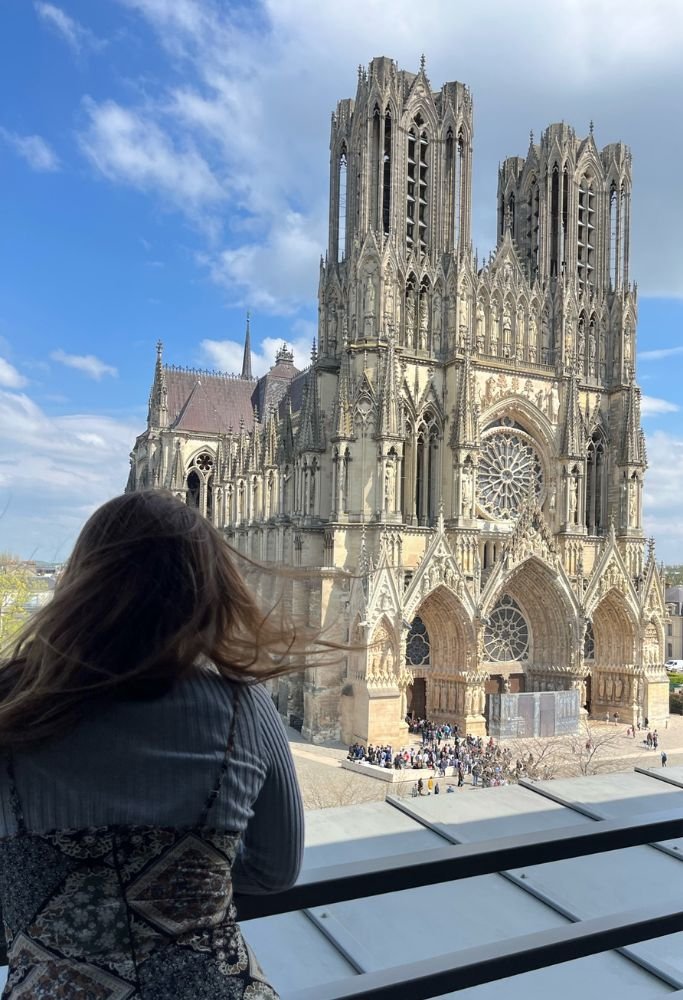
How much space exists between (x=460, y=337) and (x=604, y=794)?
2432 centimetres

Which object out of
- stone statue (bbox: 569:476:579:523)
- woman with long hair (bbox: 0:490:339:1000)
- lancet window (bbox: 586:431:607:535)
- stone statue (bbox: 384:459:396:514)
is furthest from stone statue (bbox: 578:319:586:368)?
woman with long hair (bbox: 0:490:339:1000)

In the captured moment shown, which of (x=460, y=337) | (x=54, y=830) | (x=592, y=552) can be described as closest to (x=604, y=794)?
(x=54, y=830)

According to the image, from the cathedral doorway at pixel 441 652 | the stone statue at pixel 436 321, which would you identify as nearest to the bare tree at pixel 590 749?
the cathedral doorway at pixel 441 652

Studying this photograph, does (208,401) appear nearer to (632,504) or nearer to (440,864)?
(632,504)

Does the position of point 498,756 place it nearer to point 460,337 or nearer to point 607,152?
point 460,337

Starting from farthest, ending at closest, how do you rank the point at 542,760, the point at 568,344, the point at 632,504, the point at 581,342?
the point at 581,342, the point at 632,504, the point at 568,344, the point at 542,760

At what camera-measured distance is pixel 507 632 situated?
27.8 metres

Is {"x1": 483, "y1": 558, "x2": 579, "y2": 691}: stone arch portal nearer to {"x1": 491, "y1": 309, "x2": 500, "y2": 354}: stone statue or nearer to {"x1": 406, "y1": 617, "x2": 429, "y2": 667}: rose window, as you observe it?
{"x1": 406, "y1": 617, "x2": 429, "y2": 667}: rose window

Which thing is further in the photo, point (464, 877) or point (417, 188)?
point (417, 188)

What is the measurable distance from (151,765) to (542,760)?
21.8 metres

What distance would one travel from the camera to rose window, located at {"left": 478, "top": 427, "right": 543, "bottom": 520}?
27938 mm

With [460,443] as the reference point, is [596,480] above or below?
below

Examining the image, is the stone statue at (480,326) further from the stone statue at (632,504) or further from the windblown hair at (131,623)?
the windblown hair at (131,623)

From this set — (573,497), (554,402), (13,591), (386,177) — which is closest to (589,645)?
(573,497)
